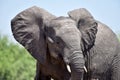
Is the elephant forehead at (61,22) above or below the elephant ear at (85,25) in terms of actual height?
above

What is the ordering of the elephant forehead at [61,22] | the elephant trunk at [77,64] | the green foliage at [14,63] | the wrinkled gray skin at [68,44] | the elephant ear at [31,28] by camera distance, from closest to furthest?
the elephant trunk at [77,64] → the wrinkled gray skin at [68,44] → the elephant forehead at [61,22] → the elephant ear at [31,28] → the green foliage at [14,63]

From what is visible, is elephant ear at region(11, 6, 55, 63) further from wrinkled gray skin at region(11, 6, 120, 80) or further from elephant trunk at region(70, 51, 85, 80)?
elephant trunk at region(70, 51, 85, 80)

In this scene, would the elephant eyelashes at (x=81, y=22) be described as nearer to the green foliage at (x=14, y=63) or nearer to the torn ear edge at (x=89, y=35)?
the torn ear edge at (x=89, y=35)

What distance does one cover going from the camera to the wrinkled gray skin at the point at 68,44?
922cm

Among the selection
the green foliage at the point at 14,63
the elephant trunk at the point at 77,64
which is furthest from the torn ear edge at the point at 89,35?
the green foliage at the point at 14,63

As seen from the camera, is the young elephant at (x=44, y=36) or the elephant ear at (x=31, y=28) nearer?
the young elephant at (x=44, y=36)

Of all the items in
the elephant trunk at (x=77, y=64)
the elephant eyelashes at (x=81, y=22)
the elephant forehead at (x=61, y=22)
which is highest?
the elephant forehead at (x=61, y=22)

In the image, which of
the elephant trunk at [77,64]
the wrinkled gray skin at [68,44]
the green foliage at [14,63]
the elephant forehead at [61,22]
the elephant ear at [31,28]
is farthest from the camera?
the green foliage at [14,63]

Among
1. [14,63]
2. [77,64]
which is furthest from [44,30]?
[14,63]

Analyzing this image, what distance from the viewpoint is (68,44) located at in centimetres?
919

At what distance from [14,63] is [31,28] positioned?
87.8 feet

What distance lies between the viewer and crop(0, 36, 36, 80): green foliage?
3556cm

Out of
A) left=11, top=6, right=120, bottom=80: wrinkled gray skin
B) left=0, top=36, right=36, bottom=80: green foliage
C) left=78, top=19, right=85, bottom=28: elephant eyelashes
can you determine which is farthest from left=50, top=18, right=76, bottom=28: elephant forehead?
left=0, top=36, right=36, bottom=80: green foliage

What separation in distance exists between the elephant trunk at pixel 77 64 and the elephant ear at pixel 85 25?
0.95 m
